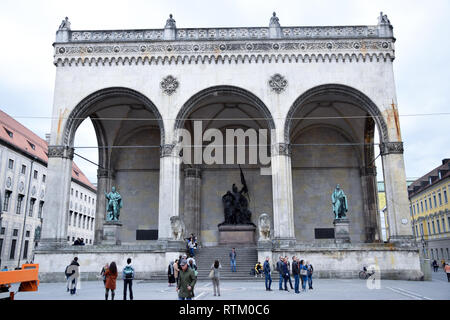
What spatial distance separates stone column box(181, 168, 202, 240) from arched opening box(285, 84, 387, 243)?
731 cm

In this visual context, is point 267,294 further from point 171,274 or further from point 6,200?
point 6,200

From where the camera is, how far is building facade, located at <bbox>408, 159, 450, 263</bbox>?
140 feet

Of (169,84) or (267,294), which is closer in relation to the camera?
(267,294)

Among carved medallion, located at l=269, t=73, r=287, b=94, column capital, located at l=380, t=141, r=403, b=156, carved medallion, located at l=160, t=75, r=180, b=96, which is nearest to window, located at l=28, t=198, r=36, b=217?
carved medallion, located at l=160, t=75, r=180, b=96

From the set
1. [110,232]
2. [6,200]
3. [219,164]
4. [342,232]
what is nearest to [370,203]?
[342,232]

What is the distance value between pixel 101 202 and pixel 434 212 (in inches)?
1525

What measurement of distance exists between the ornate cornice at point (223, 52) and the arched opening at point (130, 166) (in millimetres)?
4069

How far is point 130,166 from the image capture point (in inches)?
1174

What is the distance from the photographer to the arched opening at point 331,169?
27.4 m
